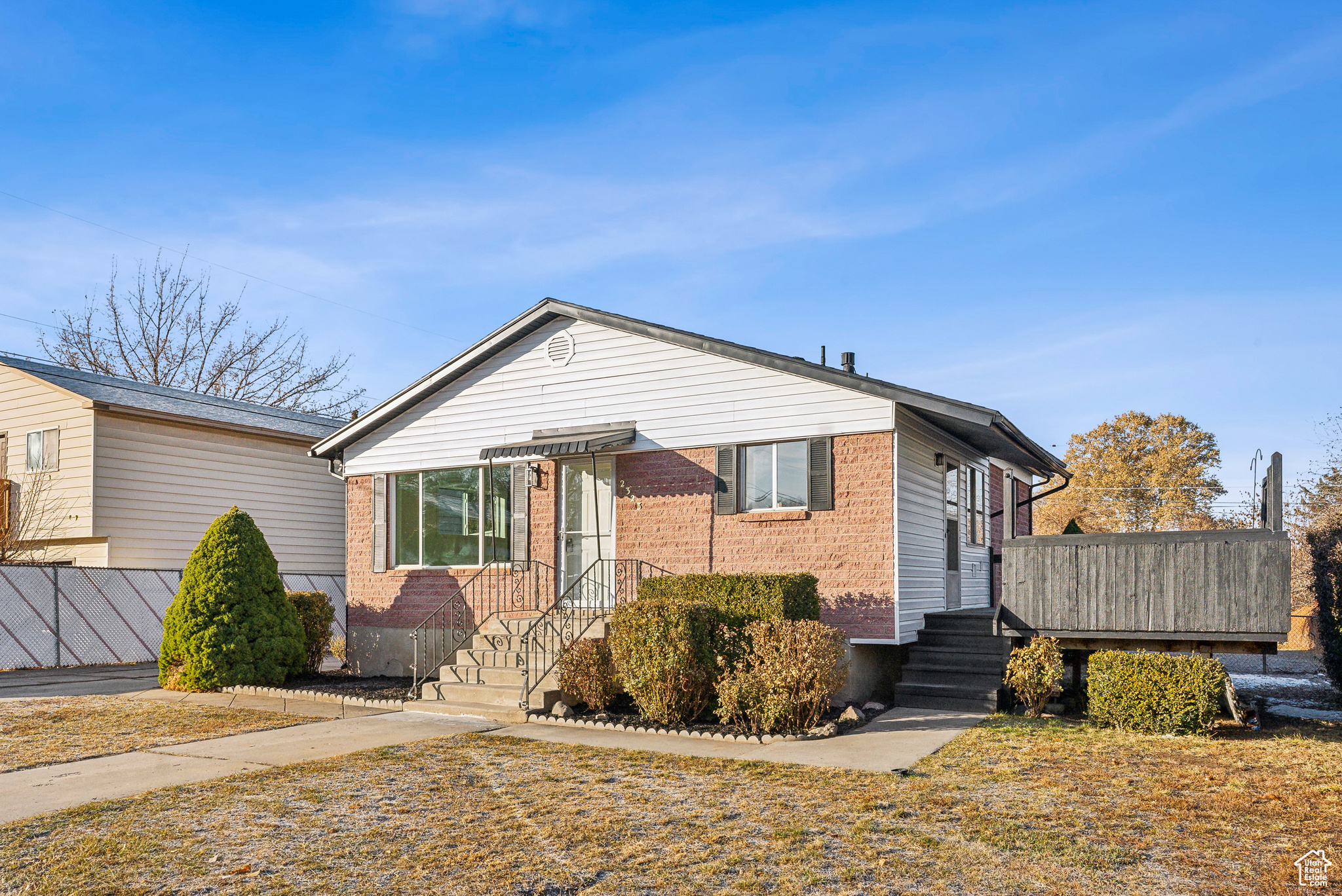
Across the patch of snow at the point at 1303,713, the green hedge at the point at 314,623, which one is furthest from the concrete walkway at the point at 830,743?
the green hedge at the point at 314,623

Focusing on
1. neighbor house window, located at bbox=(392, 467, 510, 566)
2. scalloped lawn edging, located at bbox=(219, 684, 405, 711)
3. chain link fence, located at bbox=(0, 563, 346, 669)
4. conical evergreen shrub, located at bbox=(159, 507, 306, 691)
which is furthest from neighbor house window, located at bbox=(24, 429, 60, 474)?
scalloped lawn edging, located at bbox=(219, 684, 405, 711)

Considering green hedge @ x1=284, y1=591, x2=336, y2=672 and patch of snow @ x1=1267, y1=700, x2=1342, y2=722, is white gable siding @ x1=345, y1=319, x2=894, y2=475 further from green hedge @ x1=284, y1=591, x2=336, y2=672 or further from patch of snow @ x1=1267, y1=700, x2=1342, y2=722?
patch of snow @ x1=1267, y1=700, x2=1342, y2=722

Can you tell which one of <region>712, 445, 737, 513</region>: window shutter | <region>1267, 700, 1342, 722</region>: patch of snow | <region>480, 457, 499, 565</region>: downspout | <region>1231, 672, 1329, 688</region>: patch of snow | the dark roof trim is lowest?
<region>1231, 672, 1329, 688</region>: patch of snow

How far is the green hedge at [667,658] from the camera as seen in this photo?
9867 millimetres

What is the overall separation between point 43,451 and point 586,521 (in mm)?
12512

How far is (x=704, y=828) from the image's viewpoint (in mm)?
5891

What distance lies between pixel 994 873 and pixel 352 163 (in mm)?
14902

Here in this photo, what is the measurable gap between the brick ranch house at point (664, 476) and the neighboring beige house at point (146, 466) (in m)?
5.02

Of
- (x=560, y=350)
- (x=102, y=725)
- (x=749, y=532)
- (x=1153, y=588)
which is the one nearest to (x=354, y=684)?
(x=102, y=725)

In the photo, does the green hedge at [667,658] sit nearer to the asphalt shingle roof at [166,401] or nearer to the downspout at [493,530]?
the downspout at [493,530]

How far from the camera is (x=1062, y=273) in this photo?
1470cm

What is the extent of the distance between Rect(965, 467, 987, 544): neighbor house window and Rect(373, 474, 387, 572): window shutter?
9.74 meters

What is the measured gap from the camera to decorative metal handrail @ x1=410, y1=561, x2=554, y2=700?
1391 cm

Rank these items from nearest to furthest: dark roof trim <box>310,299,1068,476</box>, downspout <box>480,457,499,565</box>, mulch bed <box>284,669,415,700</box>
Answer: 1. dark roof trim <box>310,299,1068,476</box>
2. mulch bed <box>284,669,415,700</box>
3. downspout <box>480,457,499,565</box>
